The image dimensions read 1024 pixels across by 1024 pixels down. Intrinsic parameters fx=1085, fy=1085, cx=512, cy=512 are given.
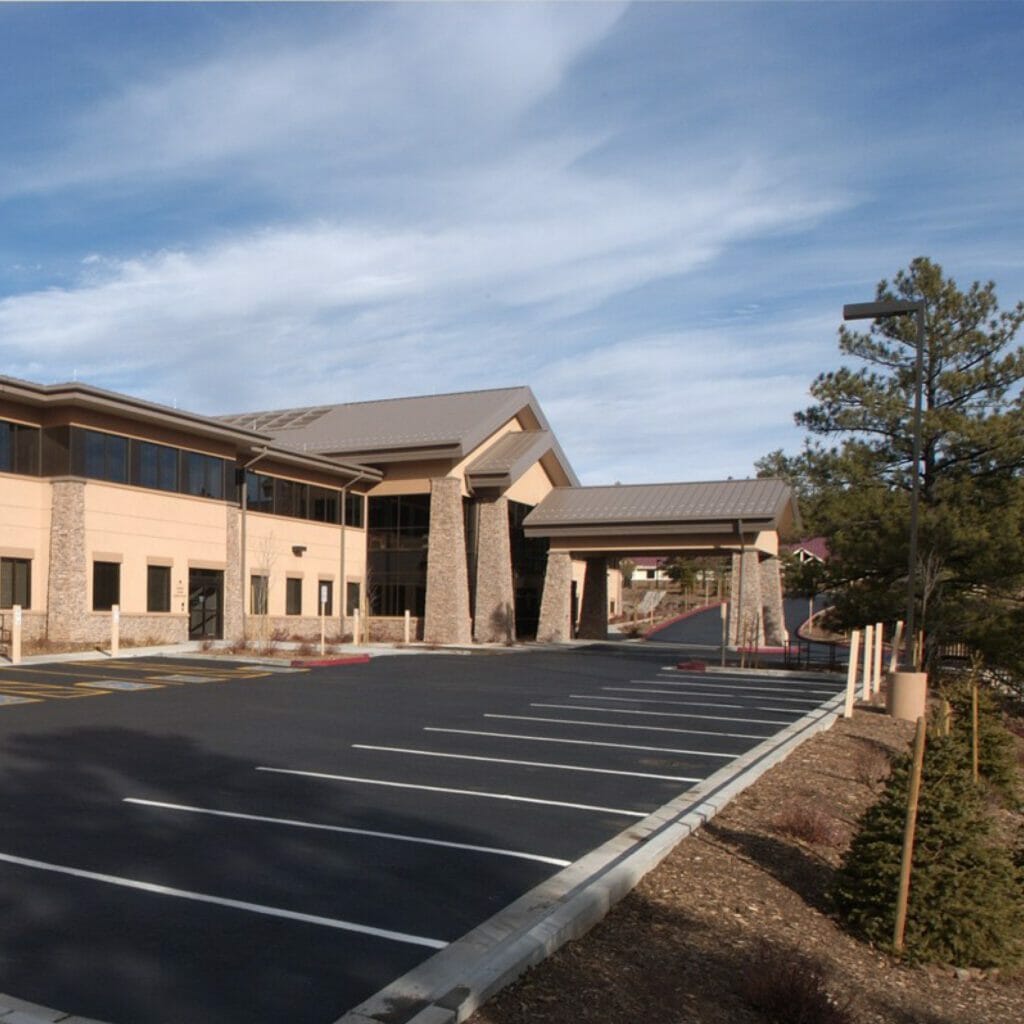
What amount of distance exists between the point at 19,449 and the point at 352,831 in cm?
2230

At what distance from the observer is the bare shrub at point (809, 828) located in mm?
8984

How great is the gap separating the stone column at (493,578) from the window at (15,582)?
53.0 feet

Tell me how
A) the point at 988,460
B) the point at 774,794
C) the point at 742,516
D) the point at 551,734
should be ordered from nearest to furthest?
the point at 774,794
the point at 551,734
the point at 988,460
the point at 742,516

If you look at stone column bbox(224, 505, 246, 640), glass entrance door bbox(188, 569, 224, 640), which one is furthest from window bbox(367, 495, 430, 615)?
glass entrance door bbox(188, 569, 224, 640)

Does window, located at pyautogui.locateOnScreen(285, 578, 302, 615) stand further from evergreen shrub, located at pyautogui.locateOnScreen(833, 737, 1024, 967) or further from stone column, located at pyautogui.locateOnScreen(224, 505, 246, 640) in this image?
evergreen shrub, located at pyautogui.locateOnScreen(833, 737, 1024, 967)

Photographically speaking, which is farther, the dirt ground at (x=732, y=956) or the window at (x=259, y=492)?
the window at (x=259, y=492)

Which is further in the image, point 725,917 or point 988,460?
point 988,460

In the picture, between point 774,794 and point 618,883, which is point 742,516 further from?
point 618,883

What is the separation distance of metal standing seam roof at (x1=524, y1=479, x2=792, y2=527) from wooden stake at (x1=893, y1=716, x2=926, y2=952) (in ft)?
98.9

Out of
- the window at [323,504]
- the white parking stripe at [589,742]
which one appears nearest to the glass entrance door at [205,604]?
the window at [323,504]

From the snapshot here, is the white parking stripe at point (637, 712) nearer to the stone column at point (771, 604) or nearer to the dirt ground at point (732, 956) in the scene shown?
the dirt ground at point (732, 956)

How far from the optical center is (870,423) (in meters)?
28.1

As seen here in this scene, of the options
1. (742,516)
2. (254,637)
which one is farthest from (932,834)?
(742,516)

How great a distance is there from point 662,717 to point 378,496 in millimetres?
25346
